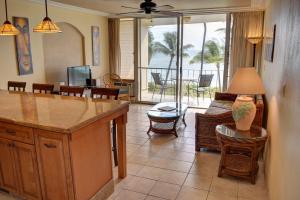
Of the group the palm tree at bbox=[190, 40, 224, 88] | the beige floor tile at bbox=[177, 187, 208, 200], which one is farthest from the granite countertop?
the palm tree at bbox=[190, 40, 224, 88]

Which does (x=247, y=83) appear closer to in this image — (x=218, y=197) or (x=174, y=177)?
(x=218, y=197)

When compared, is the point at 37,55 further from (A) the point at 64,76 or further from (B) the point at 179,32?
(B) the point at 179,32

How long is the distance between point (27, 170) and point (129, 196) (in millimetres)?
1073

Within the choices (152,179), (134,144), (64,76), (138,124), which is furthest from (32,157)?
(64,76)

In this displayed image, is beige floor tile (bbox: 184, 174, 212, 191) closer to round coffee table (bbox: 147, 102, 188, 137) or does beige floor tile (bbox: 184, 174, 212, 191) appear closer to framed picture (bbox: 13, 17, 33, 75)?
round coffee table (bbox: 147, 102, 188, 137)

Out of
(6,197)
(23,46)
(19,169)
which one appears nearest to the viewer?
(19,169)

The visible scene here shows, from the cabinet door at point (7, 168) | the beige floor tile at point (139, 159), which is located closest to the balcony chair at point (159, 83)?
the beige floor tile at point (139, 159)

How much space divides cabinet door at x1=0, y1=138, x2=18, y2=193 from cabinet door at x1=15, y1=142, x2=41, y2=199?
0.26 ft

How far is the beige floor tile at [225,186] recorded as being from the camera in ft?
9.36

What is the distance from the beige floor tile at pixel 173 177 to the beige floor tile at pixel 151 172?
5 centimetres

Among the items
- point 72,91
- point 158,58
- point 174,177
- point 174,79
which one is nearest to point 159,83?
point 174,79

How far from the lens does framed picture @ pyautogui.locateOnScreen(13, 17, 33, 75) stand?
4.60 meters

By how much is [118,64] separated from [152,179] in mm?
4904

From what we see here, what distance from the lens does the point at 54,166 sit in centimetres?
224
